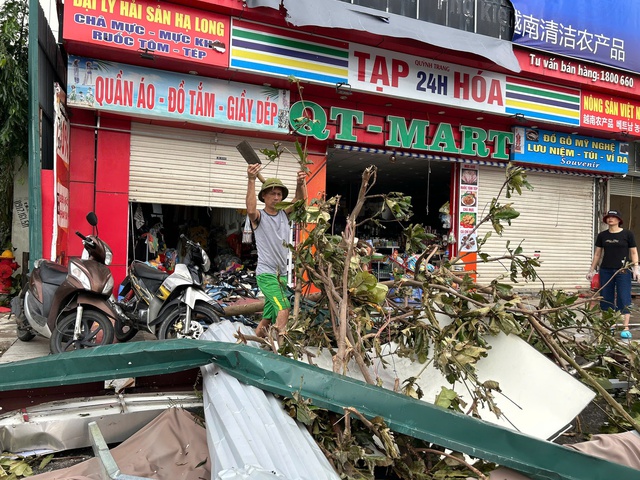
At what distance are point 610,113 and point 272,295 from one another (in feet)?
33.6

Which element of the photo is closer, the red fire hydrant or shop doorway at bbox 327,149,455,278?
the red fire hydrant

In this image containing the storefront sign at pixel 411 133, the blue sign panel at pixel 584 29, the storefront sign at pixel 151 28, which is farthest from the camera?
the blue sign panel at pixel 584 29

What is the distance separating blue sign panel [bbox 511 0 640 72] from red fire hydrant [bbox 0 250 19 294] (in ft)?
32.3

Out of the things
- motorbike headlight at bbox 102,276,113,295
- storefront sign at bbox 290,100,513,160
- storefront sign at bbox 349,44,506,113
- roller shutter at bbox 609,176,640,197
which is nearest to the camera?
motorbike headlight at bbox 102,276,113,295

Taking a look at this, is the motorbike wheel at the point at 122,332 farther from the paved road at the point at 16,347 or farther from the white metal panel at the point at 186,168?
the white metal panel at the point at 186,168

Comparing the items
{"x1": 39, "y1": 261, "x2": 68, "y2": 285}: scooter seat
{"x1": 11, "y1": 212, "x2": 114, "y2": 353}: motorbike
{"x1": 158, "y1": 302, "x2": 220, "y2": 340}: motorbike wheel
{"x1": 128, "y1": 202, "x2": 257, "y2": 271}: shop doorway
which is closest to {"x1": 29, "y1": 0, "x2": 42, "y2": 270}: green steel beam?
{"x1": 39, "y1": 261, "x2": 68, "y2": 285}: scooter seat

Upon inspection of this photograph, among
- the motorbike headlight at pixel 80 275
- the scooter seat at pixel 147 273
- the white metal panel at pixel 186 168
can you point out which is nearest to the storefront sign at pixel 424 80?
the white metal panel at pixel 186 168

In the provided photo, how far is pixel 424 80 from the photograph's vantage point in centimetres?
882

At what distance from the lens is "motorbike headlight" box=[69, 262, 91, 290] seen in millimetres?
4172

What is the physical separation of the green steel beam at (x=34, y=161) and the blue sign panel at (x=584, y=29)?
818 centimetres

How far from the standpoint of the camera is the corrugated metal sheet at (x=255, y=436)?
1.59m

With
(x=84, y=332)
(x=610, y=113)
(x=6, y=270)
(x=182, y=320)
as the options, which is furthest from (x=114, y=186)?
(x=610, y=113)

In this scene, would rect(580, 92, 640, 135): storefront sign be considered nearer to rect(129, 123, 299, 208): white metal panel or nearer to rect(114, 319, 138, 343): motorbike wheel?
rect(129, 123, 299, 208): white metal panel

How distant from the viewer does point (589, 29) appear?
10086 mm
